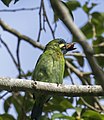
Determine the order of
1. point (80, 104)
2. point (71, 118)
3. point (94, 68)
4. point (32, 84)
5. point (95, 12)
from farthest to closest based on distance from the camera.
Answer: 1. point (95, 12)
2. point (80, 104)
3. point (71, 118)
4. point (32, 84)
5. point (94, 68)

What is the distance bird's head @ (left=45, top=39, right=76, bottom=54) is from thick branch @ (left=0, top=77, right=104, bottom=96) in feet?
5.33

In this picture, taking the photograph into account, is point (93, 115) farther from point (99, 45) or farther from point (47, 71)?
point (99, 45)

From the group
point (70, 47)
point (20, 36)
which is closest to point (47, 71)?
point (70, 47)

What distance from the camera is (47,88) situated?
1881mm

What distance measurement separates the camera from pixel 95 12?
4055 mm

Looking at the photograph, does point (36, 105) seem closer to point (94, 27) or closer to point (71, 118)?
point (71, 118)

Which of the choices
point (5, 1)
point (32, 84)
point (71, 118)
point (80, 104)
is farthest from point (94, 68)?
point (80, 104)

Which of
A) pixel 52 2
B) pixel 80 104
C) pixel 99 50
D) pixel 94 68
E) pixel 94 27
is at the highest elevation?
pixel 52 2

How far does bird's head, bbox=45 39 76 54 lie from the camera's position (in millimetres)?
3525

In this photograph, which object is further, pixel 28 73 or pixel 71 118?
pixel 28 73

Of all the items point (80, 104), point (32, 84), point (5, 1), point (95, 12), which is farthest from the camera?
point (95, 12)

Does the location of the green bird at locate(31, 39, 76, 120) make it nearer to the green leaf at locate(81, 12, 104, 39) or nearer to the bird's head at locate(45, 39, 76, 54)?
the bird's head at locate(45, 39, 76, 54)

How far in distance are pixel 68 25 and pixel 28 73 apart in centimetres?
334

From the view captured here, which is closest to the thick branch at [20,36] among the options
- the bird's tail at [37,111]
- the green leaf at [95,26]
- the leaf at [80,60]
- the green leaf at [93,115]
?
the leaf at [80,60]
